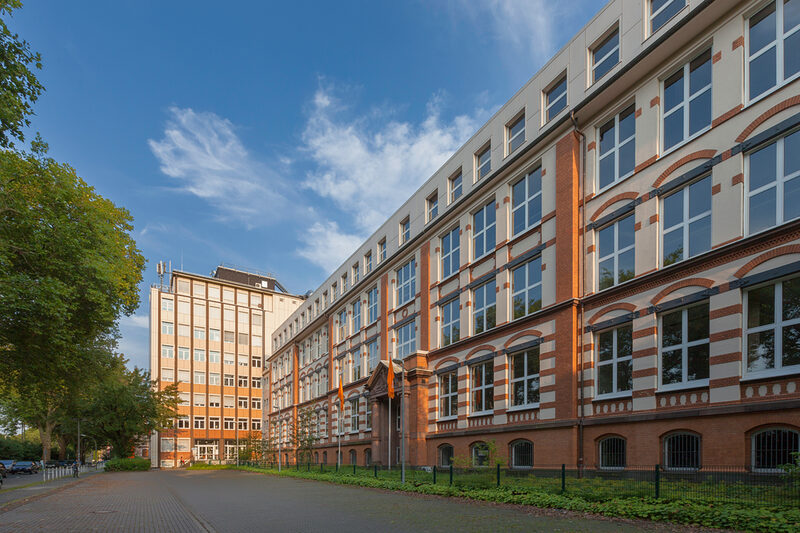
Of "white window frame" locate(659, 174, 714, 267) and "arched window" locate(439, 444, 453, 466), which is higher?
"white window frame" locate(659, 174, 714, 267)

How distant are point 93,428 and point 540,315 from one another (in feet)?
169

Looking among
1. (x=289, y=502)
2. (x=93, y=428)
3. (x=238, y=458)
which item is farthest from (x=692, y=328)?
(x=93, y=428)

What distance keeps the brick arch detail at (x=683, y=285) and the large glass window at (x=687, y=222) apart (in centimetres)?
77

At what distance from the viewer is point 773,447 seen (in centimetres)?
1328

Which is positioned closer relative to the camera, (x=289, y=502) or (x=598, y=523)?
(x=598, y=523)

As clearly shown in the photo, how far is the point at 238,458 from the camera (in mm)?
59281

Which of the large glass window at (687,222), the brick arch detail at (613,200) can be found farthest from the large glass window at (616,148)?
the large glass window at (687,222)

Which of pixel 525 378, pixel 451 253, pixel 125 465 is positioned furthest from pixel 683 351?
pixel 125 465

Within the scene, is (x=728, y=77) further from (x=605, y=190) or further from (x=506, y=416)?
(x=506, y=416)

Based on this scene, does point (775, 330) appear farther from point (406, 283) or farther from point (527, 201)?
point (406, 283)

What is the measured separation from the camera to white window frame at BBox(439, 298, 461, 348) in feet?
92.7

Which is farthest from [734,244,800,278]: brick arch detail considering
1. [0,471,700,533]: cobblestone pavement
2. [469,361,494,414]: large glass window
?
[469,361,494,414]: large glass window

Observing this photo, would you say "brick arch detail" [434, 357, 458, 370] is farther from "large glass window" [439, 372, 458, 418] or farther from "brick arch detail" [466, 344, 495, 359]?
"brick arch detail" [466, 344, 495, 359]

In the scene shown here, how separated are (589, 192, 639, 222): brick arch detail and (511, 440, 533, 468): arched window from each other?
8.76 metres
